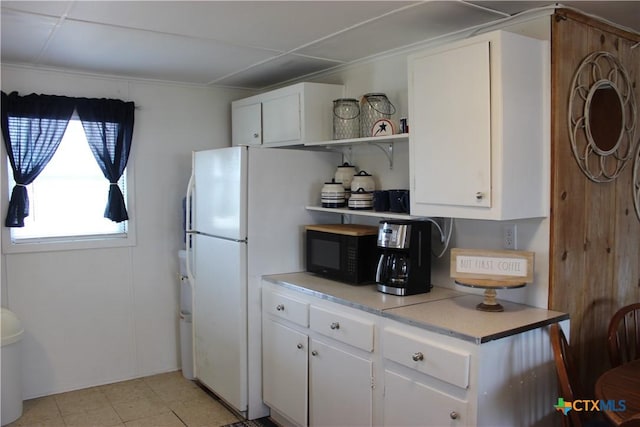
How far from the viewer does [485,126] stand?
91.4 inches

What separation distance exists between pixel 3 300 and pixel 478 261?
3.00 m

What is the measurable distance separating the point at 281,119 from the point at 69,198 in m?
1.58

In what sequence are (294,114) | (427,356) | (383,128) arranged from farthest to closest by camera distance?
1. (294,114)
2. (383,128)
3. (427,356)

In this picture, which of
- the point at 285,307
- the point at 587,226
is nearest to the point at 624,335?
the point at 587,226

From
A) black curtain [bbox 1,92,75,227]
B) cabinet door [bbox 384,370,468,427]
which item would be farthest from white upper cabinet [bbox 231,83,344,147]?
cabinet door [bbox 384,370,468,427]

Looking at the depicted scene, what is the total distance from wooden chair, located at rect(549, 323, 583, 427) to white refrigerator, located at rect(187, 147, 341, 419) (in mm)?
1720

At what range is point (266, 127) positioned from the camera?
12.6ft

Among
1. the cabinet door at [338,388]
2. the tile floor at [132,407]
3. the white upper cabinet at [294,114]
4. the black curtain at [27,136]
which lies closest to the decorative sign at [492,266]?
the cabinet door at [338,388]

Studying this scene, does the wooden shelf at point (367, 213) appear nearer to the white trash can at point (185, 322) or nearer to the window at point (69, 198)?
the white trash can at point (185, 322)

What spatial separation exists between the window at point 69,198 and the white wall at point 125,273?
0.45 ft

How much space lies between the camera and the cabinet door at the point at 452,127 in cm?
233

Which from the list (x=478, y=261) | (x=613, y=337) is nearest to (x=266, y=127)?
(x=478, y=261)

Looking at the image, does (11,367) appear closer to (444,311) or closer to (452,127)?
(444,311)

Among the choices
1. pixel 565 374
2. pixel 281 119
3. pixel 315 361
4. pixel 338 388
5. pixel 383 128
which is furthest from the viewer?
pixel 281 119
